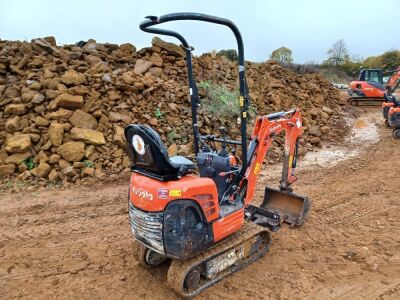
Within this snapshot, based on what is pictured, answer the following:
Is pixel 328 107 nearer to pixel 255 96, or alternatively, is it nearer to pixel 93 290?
pixel 255 96

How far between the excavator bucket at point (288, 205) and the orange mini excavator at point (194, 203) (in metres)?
0.87

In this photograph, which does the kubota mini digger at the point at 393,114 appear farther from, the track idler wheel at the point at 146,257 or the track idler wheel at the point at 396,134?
the track idler wheel at the point at 146,257

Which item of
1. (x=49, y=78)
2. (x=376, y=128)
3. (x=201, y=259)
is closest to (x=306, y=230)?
(x=201, y=259)

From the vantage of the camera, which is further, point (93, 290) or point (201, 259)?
point (93, 290)

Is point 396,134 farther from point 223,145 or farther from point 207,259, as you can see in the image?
point 207,259

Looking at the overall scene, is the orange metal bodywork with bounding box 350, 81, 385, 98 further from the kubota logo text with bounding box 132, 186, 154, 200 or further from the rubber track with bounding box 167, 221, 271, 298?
the kubota logo text with bounding box 132, 186, 154, 200

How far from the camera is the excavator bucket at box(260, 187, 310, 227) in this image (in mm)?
4926

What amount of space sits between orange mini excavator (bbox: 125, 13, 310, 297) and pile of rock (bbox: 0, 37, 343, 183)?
3736 millimetres

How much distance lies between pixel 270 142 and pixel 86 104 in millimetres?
4913

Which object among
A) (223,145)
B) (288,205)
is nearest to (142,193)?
(223,145)

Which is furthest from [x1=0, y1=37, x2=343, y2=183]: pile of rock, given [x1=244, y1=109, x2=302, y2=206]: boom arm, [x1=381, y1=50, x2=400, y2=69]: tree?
[x1=381, y1=50, x2=400, y2=69]: tree

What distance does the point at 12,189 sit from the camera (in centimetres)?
672

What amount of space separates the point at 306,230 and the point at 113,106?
5253mm

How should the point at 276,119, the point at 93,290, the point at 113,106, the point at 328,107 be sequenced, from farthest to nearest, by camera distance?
the point at 328,107 → the point at 113,106 → the point at 276,119 → the point at 93,290
